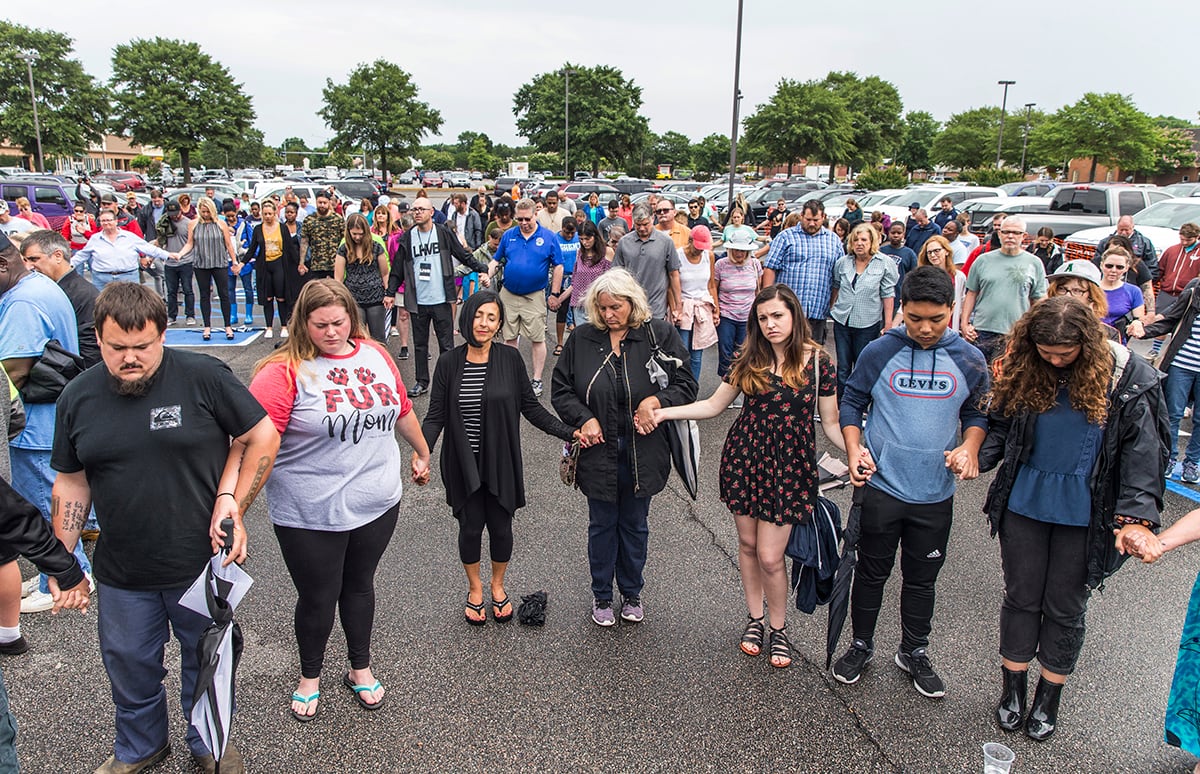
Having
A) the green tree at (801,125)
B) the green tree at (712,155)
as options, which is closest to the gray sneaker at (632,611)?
the green tree at (801,125)

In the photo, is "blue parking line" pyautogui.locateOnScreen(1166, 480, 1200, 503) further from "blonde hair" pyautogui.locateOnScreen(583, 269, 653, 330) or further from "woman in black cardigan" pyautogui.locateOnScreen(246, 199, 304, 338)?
"woman in black cardigan" pyautogui.locateOnScreen(246, 199, 304, 338)

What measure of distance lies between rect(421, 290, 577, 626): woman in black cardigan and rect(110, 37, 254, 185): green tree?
5270 cm

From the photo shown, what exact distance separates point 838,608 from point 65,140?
6040 cm

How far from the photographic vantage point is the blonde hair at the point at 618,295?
3.78 metres

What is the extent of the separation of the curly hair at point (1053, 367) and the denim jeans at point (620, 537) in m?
1.75

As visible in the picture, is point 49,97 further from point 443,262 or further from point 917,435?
point 917,435

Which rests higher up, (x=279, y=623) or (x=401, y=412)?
(x=401, y=412)

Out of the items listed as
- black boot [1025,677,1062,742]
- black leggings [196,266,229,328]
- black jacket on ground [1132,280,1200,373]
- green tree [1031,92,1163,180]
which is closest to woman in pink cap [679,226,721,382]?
black jacket on ground [1132,280,1200,373]

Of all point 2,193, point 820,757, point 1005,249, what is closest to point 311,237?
point 1005,249

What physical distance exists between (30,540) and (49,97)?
61.5m

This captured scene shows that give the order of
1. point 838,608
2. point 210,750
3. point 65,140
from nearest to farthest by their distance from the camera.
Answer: point 210,750 < point 838,608 < point 65,140

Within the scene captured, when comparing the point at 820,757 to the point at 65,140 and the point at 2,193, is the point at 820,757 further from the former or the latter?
the point at 65,140

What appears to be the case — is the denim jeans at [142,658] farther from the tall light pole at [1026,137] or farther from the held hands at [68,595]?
the tall light pole at [1026,137]

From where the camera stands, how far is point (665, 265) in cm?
746
